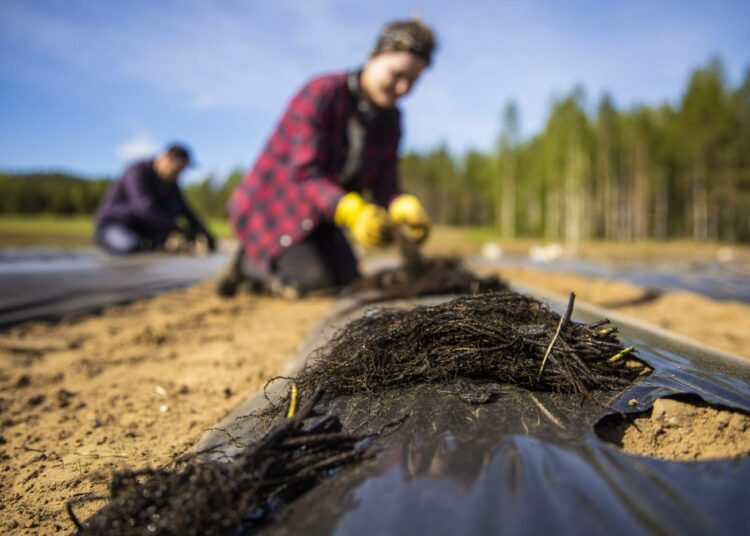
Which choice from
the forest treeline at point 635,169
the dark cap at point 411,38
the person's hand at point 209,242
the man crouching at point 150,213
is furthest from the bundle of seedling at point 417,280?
the forest treeline at point 635,169

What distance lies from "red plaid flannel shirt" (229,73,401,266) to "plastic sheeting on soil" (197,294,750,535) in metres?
2.58

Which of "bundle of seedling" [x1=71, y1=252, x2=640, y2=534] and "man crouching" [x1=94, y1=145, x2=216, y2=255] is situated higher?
"man crouching" [x1=94, y1=145, x2=216, y2=255]

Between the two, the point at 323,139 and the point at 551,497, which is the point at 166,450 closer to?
the point at 551,497

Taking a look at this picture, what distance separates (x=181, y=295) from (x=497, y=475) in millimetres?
4929

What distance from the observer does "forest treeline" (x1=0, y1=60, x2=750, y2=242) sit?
25359mm

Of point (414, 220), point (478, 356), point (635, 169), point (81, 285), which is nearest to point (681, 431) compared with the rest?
point (478, 356)

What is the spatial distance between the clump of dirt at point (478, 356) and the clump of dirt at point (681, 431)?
0.12m

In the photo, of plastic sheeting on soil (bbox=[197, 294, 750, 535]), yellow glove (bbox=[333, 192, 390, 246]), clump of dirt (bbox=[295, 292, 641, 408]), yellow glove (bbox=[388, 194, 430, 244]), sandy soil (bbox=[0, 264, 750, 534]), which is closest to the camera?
plastic sheeting on soil (bbox=[197, 294, 750, 535])

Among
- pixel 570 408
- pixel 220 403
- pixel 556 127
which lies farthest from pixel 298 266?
pixel 556 127

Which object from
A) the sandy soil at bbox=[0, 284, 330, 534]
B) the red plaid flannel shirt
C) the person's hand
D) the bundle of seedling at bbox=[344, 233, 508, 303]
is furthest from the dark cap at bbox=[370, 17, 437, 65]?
the person's hand

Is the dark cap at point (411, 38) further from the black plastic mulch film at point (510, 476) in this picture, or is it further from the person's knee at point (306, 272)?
the black plastic mulch film at point (510, 476)

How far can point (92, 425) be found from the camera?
1690 millimetres

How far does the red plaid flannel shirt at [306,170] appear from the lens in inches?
151

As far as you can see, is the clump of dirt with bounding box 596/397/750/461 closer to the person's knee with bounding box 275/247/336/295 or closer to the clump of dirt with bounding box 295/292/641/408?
the clump of dirt with bounding box 295/292/641/408
